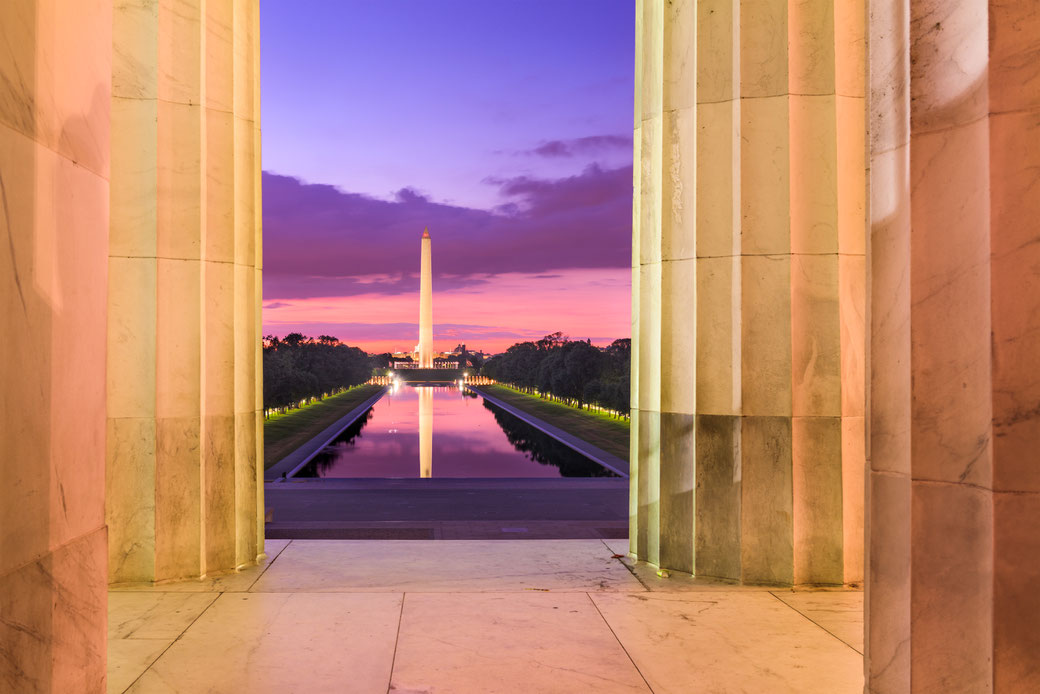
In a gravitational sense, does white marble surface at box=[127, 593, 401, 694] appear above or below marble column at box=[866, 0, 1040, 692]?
below

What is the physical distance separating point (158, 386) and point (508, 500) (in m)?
14.1

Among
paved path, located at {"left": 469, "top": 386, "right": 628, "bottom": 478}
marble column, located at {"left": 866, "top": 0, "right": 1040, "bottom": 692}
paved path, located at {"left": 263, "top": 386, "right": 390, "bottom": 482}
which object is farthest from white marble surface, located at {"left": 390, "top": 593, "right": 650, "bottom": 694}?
paved path, located at {"left": 469, "top": 386, "right": 628, "bottom": 478}

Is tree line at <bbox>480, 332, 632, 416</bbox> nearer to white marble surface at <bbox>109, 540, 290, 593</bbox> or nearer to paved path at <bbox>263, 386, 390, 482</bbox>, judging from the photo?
paved path at <bbox>263, 386, 390, 482</bbox>

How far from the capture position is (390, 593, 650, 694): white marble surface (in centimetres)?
640

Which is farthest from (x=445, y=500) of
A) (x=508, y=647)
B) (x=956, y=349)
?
(x=956, y=349)

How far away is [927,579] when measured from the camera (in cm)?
431

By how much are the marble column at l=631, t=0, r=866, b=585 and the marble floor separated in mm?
703

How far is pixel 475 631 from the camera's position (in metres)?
7.63

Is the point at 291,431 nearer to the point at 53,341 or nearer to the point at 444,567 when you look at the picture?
the point at 444,567

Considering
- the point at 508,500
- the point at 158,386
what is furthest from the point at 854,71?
the point at 508,500

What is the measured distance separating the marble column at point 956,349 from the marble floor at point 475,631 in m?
2.49

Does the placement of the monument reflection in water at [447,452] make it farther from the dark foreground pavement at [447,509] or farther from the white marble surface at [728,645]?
the white marble surface at [728,645]

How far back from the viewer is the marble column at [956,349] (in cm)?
397

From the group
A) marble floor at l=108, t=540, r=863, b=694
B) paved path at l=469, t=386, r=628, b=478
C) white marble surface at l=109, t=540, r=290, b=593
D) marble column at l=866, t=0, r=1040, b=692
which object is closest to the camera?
marble column at l=866, t=0, r=1040, b=692
